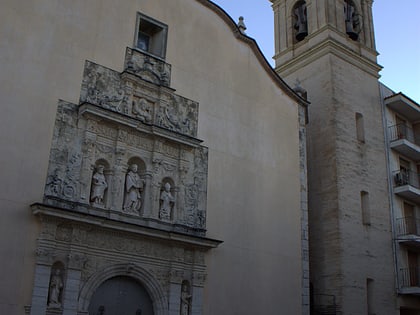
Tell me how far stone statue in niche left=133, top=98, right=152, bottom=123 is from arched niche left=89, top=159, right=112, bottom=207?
1715mm

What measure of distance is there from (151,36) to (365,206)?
1042 cm

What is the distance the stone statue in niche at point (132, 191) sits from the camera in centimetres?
1411

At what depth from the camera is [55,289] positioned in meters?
12.3

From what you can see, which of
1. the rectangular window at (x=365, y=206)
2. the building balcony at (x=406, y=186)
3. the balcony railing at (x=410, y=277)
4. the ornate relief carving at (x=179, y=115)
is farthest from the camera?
the building balcony at (x=406, y=186)

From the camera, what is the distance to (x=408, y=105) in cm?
2353

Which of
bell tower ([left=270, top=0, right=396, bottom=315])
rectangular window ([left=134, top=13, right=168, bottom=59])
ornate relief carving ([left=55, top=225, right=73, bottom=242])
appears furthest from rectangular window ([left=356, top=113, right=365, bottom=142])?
ornate relief carving ([left=55, top=225, right=73, bottom=242])

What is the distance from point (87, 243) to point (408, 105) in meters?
16.2

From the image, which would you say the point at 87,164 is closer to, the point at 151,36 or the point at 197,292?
the point at 197,292

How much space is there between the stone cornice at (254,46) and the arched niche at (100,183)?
700 cm

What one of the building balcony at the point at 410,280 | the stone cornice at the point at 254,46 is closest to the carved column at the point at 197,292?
the stone cornice at the point at 254,46

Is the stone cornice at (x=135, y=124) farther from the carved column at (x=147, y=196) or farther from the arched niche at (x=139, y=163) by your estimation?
the carved column at (x=147, y=196)

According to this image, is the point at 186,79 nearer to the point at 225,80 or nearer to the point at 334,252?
the point at 225,80

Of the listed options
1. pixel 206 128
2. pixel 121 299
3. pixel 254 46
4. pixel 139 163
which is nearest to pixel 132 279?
pixel 121 299

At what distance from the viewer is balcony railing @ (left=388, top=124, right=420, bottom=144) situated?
75.9 feet
